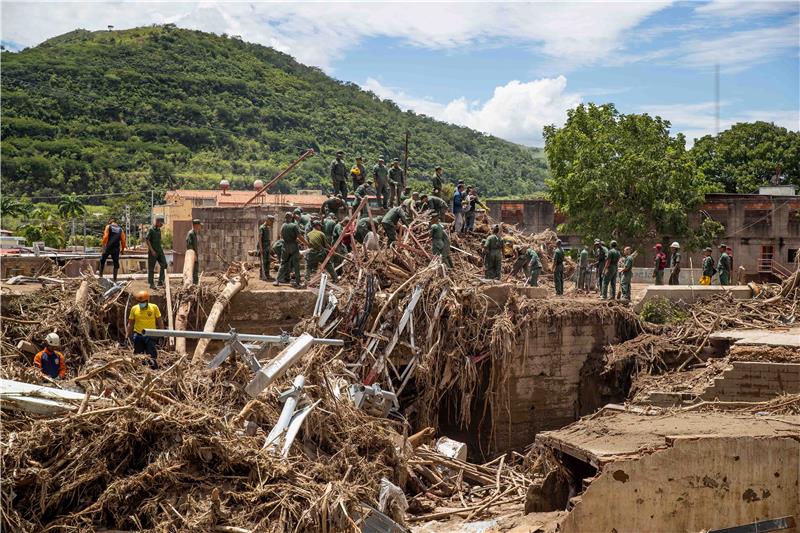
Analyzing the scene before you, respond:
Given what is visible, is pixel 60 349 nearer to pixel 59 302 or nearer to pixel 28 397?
pixel 59 302

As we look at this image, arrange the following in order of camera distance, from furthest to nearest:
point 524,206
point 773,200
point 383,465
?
point 524,206 < point 773,200 < point 383,465

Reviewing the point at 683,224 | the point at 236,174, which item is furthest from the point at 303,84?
the point at 683,224

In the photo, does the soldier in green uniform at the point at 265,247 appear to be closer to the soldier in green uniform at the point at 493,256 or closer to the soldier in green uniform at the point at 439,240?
the soldier in green uniform at the point at 439,240

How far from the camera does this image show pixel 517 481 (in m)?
11.6

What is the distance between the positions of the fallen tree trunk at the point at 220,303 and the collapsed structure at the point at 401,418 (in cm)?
8

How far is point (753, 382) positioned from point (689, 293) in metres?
4.21

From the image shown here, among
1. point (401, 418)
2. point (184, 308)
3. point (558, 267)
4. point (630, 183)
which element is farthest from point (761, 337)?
point (630, 183)

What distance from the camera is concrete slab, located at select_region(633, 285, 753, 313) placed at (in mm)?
16484

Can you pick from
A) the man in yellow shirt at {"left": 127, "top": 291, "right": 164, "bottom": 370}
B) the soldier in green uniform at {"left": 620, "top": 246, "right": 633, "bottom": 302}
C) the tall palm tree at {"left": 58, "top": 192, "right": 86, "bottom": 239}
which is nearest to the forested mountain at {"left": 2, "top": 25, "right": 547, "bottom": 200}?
the tall palm tree at {"left": 58, "top": 192, "right": 86, "bottom": 239}

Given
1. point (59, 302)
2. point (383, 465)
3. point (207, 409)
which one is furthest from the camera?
point (59, 302)

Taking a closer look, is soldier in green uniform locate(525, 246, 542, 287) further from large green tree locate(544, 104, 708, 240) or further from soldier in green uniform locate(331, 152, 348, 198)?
Answer: large green tree locate(544, 104, 708, 240)

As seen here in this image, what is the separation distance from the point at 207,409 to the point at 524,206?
Result: 83.2 feet

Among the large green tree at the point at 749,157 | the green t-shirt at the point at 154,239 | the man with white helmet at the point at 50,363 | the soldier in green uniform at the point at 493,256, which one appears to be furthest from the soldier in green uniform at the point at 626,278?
the large green tree at the point at 749,157

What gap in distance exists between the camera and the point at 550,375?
14.6m
